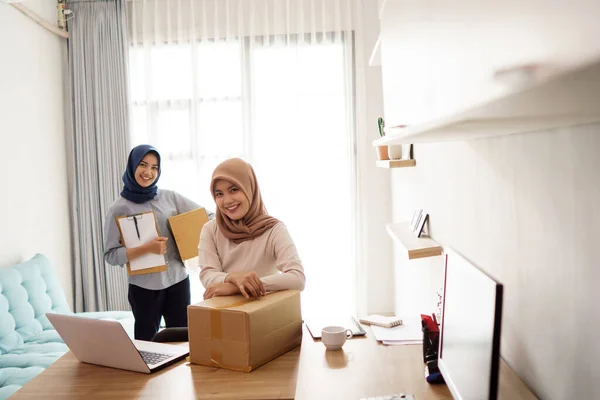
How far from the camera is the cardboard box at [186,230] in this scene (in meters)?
3.09

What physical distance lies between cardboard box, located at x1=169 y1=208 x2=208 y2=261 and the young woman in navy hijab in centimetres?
7

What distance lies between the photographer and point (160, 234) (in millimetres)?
3113

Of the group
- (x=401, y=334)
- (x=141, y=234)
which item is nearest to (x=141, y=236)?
(x=141, y=234)

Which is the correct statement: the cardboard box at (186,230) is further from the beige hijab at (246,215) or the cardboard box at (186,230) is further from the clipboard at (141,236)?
the beige hijab at (246,215)

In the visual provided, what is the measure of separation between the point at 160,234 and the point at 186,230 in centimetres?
14

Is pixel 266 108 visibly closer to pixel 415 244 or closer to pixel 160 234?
pixel 160 234

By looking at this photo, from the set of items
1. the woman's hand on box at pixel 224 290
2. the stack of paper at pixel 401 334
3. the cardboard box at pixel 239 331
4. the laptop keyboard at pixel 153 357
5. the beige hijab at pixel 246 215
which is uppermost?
the beige hijab at pixel 246 215

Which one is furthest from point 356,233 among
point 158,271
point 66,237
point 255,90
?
point 66,237

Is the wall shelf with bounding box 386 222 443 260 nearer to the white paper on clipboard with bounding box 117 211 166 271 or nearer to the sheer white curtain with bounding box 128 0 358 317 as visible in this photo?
the white paper on clipboard with bounding box 117 211 166 271

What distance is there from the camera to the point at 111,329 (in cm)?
169

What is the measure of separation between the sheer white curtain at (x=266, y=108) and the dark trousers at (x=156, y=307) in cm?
146

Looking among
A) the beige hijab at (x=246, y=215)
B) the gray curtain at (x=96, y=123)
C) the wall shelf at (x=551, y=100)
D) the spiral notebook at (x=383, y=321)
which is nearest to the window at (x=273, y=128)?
the gray curtain at (x=96, y=123)

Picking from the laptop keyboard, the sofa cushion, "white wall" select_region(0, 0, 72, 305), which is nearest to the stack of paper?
the laptop keyboard

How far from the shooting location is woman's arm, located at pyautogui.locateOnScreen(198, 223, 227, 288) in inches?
83.1
